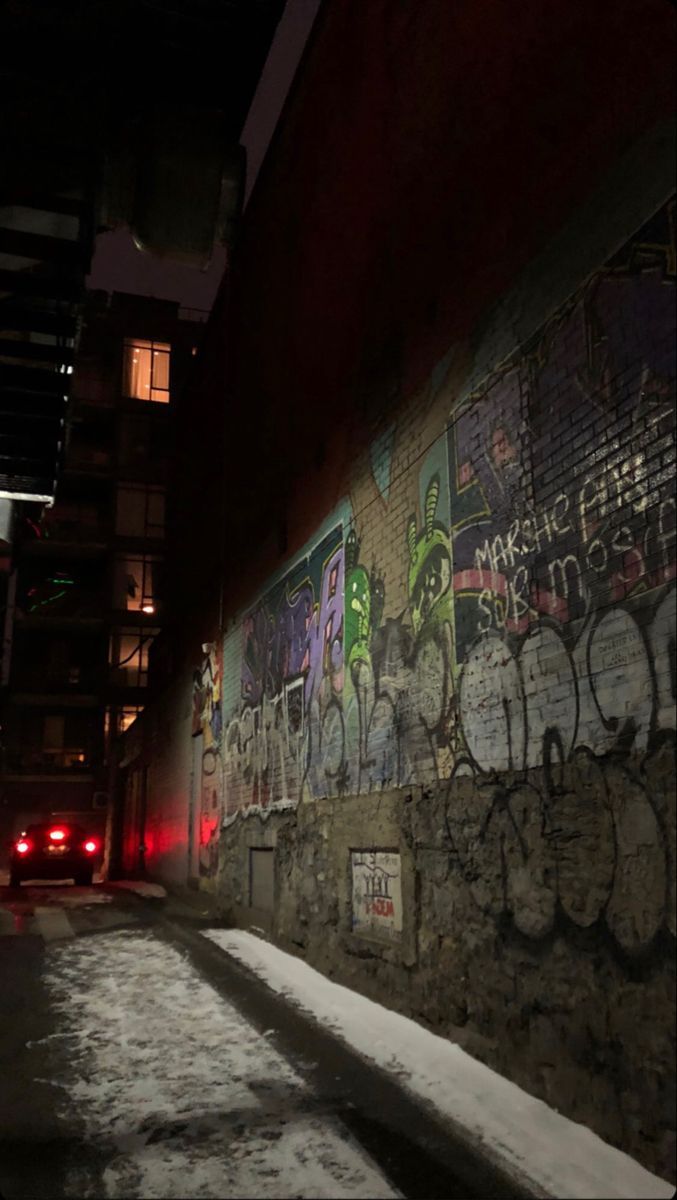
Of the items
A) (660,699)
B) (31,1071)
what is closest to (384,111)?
(660,699)

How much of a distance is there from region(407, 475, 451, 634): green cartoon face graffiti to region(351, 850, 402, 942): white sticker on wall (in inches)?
74.5

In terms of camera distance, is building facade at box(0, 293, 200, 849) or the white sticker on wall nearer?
the white sticker on wall

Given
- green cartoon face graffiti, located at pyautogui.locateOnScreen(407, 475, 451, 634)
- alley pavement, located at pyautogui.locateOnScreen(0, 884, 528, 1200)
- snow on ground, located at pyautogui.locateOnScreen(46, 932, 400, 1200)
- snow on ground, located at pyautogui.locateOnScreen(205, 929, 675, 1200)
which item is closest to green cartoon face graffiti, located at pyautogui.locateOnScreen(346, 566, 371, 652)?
green cartoon face graffiti, located at pyautogui.locateOnScreen(407, 475, 451, 634)

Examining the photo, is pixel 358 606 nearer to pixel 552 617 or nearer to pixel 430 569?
pixel 430 569

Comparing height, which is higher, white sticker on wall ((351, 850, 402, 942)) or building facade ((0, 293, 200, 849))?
building facade ((0, 293, 200, 849))

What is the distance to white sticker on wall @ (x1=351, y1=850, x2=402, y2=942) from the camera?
6.09 m

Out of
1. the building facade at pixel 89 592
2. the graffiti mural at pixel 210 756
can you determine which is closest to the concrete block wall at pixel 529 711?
the graffiti mural at pixel 210 756

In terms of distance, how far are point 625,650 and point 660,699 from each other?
0.34 m

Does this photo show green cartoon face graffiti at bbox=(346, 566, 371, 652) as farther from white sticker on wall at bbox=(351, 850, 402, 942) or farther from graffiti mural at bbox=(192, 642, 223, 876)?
graffiti mural at bbox=(192, 642, 223, 876)

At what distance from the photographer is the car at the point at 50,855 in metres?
17.0

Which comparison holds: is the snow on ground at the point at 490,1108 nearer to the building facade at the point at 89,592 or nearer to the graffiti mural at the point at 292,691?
the graffiti mural at the point at 292,691

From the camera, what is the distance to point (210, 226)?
8961mm

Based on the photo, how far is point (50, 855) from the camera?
678 inches

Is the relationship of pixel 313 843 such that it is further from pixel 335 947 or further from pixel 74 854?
pixel 74 854
